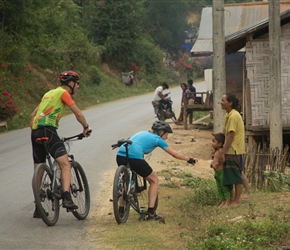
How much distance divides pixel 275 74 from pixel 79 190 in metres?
7.29

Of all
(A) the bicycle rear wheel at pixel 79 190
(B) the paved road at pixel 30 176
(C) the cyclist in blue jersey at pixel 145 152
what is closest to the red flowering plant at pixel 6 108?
(B) the paved road at pixel 30 176

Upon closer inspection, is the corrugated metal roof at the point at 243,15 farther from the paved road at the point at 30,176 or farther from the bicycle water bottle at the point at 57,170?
the bicycle water bottle at the point at 57,170

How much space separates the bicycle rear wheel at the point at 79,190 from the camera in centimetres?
988

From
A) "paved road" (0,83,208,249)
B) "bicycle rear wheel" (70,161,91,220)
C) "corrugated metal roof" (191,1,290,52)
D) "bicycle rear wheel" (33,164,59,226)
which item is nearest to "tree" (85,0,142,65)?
"paved road" (0,83,208,249)

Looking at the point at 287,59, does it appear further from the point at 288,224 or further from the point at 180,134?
the point at 288,224

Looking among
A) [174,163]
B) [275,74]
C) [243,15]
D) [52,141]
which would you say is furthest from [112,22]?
[52,141]

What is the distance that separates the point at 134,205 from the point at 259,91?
9296 millimetres

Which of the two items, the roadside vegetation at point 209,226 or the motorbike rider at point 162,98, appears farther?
the motorbike rider at point 162,98

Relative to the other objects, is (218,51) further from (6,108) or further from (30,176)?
(6,108)

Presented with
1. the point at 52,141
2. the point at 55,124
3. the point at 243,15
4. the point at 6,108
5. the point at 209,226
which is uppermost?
the point at 243,15

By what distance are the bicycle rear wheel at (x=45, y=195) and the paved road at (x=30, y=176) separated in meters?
0.15

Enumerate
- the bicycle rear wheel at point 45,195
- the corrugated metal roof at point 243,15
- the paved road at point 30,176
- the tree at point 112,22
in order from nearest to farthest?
the paved road at point 30,176
the bicycle rear wheel at point 45,195
the corrugated metal roof at point 243,15
the tree at point 112,22

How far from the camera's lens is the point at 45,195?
30.5 feet

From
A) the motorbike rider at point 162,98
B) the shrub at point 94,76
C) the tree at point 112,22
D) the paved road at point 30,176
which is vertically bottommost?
the paved road at point 30,176
